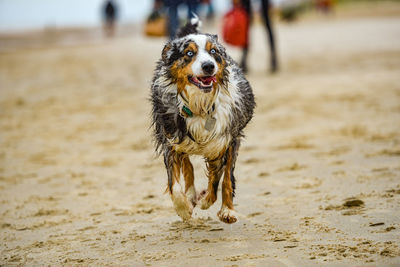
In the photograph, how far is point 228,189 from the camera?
432 cm

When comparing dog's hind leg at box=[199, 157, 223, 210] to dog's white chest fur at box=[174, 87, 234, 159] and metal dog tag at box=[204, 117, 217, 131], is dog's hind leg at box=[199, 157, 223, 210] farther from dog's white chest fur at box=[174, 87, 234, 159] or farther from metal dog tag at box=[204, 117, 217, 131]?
metal dog tag at box=[204, 117, 217, 131]

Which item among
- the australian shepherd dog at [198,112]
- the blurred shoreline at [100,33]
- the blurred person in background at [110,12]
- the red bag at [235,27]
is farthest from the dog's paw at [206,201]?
the blurred person in background at [110,12]

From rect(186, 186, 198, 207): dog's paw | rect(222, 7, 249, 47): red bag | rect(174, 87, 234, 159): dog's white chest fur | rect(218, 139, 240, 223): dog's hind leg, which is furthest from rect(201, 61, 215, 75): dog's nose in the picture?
rect(222, 7, 249, 47): red bag

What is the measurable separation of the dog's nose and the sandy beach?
1154mm

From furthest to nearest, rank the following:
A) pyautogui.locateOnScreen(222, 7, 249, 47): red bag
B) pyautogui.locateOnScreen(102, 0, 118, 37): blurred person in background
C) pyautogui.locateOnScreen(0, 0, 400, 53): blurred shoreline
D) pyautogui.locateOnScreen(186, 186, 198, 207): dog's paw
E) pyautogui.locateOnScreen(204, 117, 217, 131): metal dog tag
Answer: pyautogui.locateOnScreen(102, 0, 118, 37): blurred person in background → pyautogui.locateOnScreen(0, 0, 400, 53): blurred shoreline → pyautogui.locateOnScreen(222, 7, 249, 47): red bag → pyautogui.locateOnScreen(186, 186, 198, 207): dog's paw → pyautogui.locateOnScreen(204, 117, 217, 131): metal dog tag

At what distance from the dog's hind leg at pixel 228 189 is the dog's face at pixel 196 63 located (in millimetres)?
572

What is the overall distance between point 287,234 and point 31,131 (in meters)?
5.56

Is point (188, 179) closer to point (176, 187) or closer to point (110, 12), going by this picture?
point (176, 187)

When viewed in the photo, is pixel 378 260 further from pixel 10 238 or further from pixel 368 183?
pixel 10 238

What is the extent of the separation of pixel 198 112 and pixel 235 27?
5929 mm

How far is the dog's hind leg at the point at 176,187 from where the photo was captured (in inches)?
163

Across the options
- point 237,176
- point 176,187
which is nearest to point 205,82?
point 176,187

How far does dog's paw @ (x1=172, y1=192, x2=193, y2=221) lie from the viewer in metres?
4.14

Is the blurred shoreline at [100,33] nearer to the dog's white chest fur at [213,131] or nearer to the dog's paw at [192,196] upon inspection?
the dog's paw at [192,196]
